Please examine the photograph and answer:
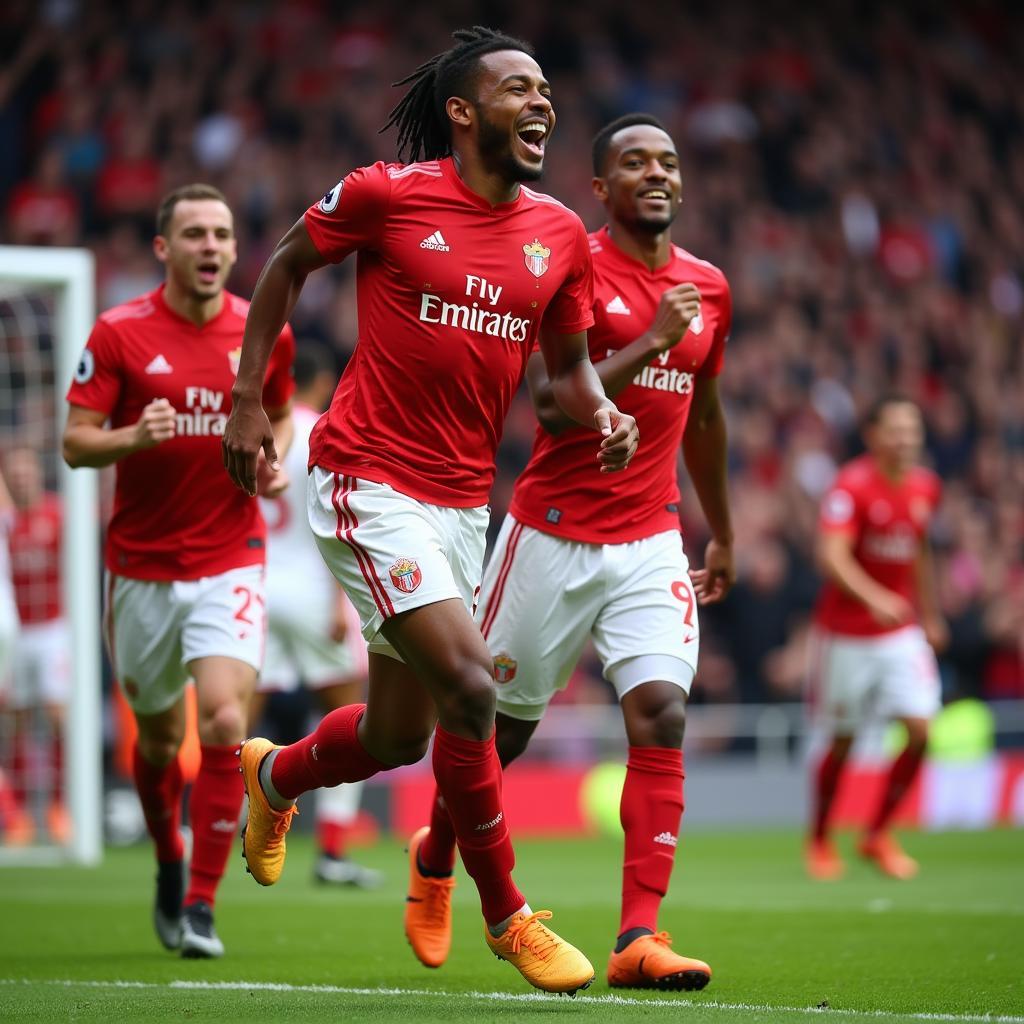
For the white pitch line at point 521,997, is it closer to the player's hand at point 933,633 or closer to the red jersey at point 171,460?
the red jersey at point 171,460

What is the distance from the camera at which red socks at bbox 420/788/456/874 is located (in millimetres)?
6352

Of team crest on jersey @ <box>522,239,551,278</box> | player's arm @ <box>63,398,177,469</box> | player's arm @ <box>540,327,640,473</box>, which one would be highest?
team crest on jersey @ <box>522,239,551,278</box>

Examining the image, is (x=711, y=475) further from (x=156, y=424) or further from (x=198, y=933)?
(x=198, y=933)

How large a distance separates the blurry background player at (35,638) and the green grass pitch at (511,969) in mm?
2400

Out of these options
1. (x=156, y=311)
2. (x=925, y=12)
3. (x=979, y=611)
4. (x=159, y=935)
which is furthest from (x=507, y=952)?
(x=925, y=12)

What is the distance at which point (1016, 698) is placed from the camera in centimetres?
1692

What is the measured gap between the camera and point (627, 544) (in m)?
6.36

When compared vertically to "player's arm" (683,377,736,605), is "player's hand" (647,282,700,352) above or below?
above

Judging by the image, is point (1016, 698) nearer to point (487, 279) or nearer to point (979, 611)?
point (979, 611)

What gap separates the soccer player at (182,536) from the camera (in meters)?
6.80

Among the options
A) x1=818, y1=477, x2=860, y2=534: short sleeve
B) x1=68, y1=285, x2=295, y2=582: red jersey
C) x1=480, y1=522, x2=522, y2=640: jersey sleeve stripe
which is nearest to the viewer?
x1=480, y1=522, x2=522, y2=640: jersey sleeve stripe

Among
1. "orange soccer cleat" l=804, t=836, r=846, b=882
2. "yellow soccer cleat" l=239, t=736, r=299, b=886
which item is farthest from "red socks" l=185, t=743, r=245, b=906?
"orange soccer cleat" l=804, t=836, r=846, b=882

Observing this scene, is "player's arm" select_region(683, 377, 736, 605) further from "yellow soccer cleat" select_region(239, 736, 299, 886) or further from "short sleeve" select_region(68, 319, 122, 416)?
"short sleeve" select_region(68, 319, 122, 416)

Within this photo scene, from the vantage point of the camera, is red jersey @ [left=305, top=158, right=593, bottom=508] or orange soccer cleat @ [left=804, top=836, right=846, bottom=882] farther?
orange soccer cleat @ [left=804, top=836, right=846, bottom=882]
